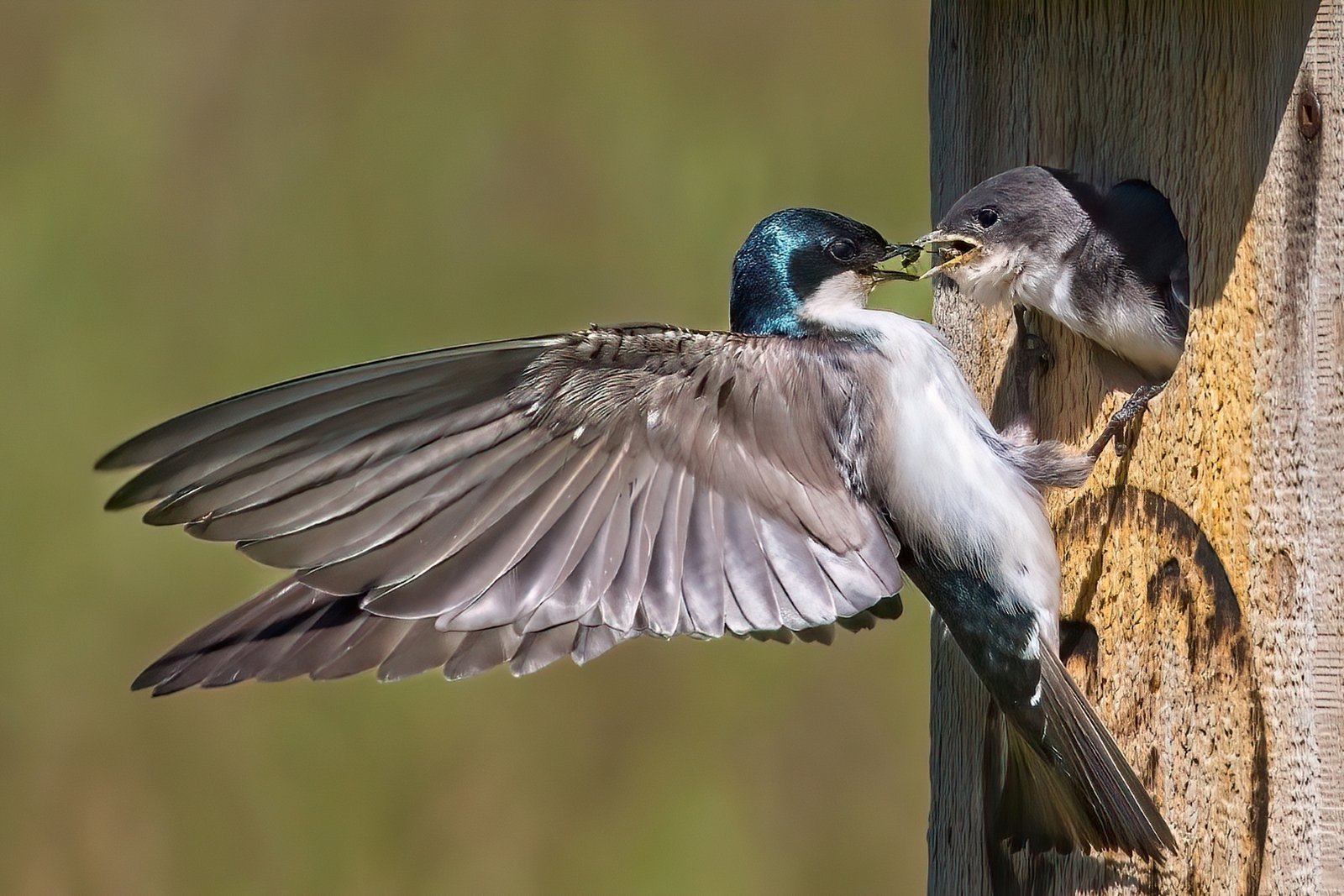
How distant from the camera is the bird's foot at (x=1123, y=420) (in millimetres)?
2051

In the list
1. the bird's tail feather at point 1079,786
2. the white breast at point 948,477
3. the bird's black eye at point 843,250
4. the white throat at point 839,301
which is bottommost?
the bird's tail feather at point 1079,786

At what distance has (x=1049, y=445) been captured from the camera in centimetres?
208

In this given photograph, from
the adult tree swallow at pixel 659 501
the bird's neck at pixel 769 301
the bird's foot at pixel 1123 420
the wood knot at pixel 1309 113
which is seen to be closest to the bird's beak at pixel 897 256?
the adult tree swallow at pixel 659 501

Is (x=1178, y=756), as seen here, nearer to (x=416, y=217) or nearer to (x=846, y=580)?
(x=846, y=580)

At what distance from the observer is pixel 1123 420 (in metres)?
2.07

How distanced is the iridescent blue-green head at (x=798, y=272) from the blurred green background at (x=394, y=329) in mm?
1897


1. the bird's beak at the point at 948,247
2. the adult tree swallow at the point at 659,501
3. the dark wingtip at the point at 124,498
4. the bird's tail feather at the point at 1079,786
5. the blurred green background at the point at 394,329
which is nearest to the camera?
the dark wingtip at the point at 124,498

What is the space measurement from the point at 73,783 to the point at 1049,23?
2.83 meters

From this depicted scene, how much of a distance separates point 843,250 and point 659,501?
476 mm

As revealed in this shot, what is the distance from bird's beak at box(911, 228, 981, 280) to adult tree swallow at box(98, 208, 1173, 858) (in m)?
0.07

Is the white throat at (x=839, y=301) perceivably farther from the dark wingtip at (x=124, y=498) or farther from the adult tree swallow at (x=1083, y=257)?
the dark wingtip at (x=124, y=498)

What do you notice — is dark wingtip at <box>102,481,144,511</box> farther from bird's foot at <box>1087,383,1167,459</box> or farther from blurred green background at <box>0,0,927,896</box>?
blurred green background at <box>0,0,927,896</box>

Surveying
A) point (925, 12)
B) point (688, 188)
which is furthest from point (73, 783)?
point (925, 12)

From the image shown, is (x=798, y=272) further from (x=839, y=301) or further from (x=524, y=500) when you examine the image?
(x=524, y=500)
